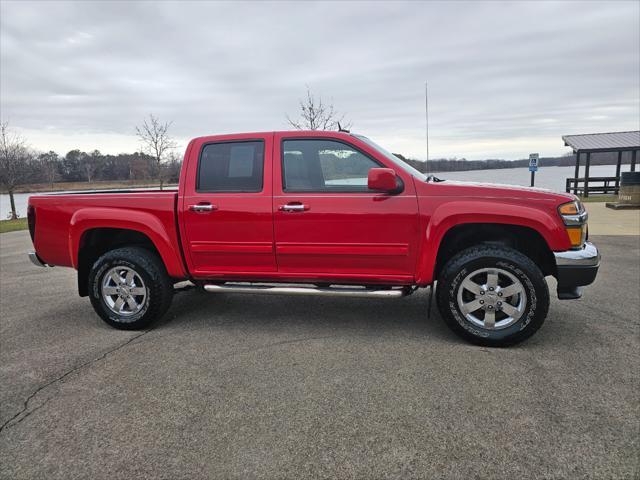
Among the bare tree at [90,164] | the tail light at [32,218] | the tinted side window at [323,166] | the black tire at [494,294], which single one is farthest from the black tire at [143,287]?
the bare tree at [90,164]

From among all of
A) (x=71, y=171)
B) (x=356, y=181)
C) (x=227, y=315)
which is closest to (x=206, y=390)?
(x=227, y=315)

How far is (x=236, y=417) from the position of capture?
2617mm

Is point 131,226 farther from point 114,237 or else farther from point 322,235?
point 322,235

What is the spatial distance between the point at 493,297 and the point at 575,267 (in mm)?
677

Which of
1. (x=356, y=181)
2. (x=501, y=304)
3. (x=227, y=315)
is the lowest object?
(x=227, y=315)

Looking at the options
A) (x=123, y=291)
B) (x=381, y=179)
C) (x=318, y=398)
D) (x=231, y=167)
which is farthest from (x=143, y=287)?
(x=381, y=179)

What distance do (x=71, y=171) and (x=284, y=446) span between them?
71244 millimetres

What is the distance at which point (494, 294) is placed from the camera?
3.58 m

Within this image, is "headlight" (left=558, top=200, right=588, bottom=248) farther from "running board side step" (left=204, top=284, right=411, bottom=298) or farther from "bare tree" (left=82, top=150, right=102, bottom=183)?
"bare tree" (left=82, top=150, right=102, bottom=183)

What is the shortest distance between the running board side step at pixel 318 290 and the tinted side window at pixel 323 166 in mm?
889

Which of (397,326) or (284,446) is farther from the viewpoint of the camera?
(397,326)

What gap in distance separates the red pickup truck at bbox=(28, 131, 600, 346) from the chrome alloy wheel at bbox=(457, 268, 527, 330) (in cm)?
1

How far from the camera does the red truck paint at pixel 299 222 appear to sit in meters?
3.61

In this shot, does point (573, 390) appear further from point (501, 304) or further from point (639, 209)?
point (639, 209)
